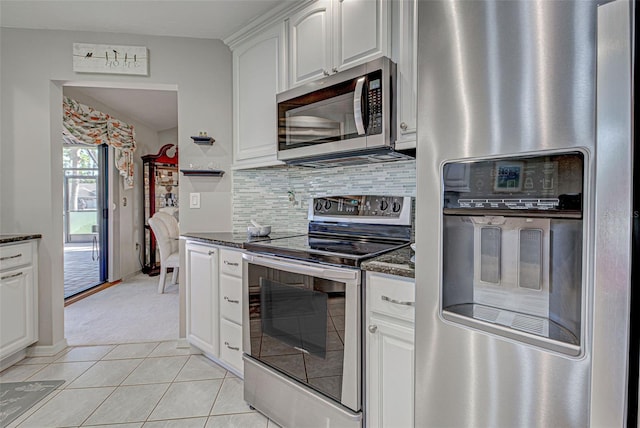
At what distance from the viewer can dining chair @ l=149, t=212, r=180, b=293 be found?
4.04 m

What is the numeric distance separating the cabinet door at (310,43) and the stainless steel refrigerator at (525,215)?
1.01 metres

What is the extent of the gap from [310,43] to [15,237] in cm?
233

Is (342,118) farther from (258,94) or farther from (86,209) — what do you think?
(86,209)

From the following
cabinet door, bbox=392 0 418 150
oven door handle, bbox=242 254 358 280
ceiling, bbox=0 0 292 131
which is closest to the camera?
oven door handle, bbox=242 254 358 280

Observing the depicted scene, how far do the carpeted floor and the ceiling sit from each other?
7.94 feet

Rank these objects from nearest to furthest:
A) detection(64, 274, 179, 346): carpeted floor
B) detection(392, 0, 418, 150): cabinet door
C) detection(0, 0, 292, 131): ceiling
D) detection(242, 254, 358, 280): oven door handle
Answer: detection(242, 254, 358, 280): oven door handle → detection(392, 0, 418, 150): cabinet door → detection(0, 0, 292, 131): ceiling → detection(64, 274, 179, 346): carpeted floor

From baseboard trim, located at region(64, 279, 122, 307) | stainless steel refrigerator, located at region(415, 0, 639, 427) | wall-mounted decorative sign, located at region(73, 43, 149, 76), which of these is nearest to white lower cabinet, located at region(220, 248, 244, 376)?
stainless steel refrigerator, located at region(415, 0, 639, 427)

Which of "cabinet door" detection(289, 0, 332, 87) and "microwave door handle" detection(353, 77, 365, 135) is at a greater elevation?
"cabinet door" detection(289, 0, 332, 87)

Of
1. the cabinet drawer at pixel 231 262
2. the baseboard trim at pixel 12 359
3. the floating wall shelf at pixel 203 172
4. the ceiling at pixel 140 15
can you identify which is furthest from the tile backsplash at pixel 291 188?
the baseboard trim at pixel 12 359

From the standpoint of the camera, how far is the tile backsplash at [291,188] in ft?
6.63

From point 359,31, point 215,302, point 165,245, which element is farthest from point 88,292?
point 359,31

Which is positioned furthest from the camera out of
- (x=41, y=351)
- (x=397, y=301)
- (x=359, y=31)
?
(x=41, y=351)

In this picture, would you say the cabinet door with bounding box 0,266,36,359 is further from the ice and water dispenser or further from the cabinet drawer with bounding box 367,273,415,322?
the ice and water dispenser

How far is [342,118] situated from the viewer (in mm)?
1679
